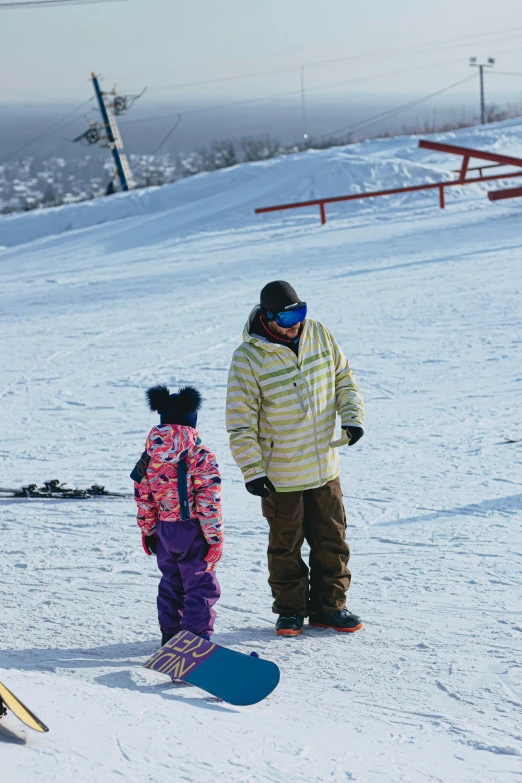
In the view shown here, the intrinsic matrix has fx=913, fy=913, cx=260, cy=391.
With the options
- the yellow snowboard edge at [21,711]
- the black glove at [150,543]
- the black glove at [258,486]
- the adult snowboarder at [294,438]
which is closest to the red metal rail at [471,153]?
the adult snowboarder at [294,438]

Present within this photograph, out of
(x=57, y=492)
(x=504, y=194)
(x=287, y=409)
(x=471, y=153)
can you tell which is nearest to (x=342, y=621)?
(x=287, y=409)

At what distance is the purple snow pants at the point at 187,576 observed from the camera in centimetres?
355

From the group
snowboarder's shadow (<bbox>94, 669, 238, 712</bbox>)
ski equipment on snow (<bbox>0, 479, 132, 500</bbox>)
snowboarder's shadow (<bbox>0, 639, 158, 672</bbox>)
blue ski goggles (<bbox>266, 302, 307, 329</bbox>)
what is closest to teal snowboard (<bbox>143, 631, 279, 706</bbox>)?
snowboarder's shadow (<bbox>94, 669, 238, 712</bbox>)

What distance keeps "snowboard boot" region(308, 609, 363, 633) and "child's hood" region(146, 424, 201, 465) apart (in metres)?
1.01

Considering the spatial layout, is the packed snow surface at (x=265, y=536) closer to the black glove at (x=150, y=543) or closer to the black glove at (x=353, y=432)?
the black glove at (x=150, y=543)

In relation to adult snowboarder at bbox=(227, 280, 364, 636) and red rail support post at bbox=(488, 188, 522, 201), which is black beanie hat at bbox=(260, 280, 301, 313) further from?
red rail support post at bbox=(488, 188, 522, 201)

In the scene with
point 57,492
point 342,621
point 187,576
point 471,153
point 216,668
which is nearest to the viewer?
point 216,668

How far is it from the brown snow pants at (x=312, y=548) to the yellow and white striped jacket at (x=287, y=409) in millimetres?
81

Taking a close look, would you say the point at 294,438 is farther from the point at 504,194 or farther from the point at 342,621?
the point at 504,194

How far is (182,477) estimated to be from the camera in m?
3.50

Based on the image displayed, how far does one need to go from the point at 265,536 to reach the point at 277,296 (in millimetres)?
1971

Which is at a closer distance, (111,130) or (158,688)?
(158,688)

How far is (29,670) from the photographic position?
351 cm

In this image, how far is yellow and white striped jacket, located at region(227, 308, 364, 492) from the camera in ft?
12.0
